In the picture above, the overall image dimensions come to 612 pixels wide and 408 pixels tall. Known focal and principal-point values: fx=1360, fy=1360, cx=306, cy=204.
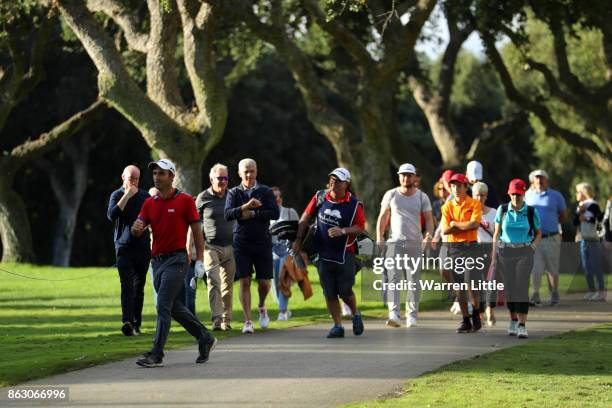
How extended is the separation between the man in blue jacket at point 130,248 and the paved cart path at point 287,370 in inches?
54.7

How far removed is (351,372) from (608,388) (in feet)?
7.64

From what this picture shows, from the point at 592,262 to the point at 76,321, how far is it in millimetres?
8506

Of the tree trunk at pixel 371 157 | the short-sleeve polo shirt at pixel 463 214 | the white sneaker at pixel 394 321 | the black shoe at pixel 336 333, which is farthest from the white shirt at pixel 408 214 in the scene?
the tree trunk at pixel 371 157

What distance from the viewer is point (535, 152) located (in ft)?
219

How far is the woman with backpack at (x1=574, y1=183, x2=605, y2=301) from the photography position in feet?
72.6

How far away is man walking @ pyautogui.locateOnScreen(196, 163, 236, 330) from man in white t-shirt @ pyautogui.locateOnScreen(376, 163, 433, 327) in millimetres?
1965

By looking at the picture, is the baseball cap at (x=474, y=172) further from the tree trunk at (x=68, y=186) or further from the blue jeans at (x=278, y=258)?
the tree trunk at (x=68, y=186)

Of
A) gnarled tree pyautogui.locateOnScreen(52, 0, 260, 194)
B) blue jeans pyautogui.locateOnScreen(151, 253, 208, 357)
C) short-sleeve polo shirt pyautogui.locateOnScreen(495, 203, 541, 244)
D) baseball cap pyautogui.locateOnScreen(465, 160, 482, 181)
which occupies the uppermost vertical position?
gnarled tree pyautogui.locateOnScreen(52, 0, 260, 194)

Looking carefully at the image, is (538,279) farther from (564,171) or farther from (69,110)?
(564,171)

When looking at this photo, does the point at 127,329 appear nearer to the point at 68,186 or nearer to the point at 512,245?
the point at 512,245

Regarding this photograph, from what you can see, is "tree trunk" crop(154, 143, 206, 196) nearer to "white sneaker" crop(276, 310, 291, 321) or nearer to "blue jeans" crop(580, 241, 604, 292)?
"white sneaker" crop(276, 310, 291, 321)

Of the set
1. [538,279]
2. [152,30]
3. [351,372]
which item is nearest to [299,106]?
[152,30]

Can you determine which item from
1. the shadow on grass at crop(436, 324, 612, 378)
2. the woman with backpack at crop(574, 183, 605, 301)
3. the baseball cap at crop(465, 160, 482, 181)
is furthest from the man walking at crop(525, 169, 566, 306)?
the shadow on grass at crop(436, 324, 612, 378)

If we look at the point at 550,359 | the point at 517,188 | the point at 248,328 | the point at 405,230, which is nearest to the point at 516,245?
the point at 517,188
